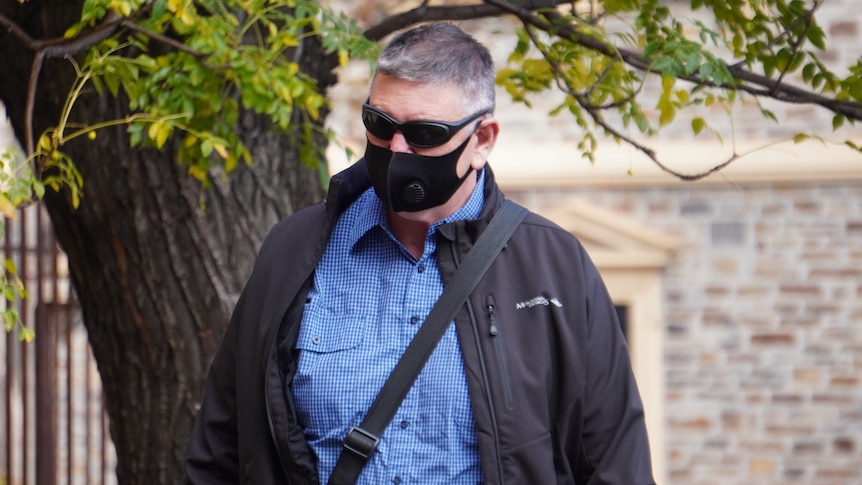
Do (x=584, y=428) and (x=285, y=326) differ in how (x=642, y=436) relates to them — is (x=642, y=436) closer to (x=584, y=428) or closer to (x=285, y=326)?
(x=584, y=428)

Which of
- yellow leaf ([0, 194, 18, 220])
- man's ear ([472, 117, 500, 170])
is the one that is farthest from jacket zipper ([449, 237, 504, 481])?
yellow leaf ([0, 194, 18, 220])

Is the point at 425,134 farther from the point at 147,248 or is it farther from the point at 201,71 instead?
the point at 147,248

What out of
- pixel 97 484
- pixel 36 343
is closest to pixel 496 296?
pixel 36 343

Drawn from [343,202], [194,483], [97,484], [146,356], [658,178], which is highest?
[658,178]

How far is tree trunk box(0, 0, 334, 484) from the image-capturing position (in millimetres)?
3613

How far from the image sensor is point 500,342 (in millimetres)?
2189

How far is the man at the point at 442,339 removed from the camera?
2.17 m

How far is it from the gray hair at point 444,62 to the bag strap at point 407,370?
0.32m

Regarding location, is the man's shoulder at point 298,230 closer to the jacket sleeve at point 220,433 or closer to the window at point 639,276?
the jacket sleeve at point 220,433

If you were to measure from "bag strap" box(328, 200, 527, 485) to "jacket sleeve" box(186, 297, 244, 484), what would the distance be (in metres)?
0.35

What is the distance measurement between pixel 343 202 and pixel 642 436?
79 centimetres

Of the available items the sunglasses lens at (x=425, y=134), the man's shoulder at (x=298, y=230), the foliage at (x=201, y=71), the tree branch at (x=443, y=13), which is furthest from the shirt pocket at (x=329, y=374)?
the tree branch at (x=443, y=13)

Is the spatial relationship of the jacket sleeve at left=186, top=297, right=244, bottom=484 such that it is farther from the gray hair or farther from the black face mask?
the gray hair

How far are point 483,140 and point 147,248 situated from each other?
1617 mm
